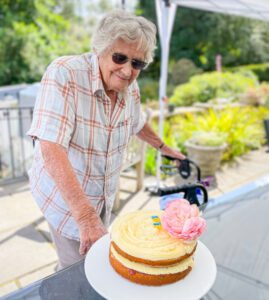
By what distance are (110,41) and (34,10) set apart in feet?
58.3

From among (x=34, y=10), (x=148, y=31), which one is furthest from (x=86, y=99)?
(x=34, y=10)

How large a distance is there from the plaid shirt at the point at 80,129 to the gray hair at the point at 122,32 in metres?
0.12

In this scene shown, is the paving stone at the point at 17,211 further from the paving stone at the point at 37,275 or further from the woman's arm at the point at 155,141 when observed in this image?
the woman's arm at the point at 155,141

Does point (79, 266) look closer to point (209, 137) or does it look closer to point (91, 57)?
point (91, 57)

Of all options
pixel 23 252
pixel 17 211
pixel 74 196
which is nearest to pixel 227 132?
pixel 17 211

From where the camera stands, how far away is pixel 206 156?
4.42m

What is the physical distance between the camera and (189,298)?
33.1 inches

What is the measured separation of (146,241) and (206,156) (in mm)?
3656

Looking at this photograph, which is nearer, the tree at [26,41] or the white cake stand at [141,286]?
the white cake stand at [141,286]

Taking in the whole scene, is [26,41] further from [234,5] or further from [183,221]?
[183,221]

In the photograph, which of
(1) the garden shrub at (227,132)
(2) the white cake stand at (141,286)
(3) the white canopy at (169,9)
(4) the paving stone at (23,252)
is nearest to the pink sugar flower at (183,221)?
(2) the white cake stand at (141,286)

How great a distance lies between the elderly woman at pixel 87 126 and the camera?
3.90 feet

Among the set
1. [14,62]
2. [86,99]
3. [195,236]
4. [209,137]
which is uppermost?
[86,99]

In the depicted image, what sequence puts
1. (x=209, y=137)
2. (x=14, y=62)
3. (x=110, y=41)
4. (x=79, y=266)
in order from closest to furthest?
(x=79, y=266) < (x=110, y=41) < (x=209, y=137) < (x=14, y=62)
